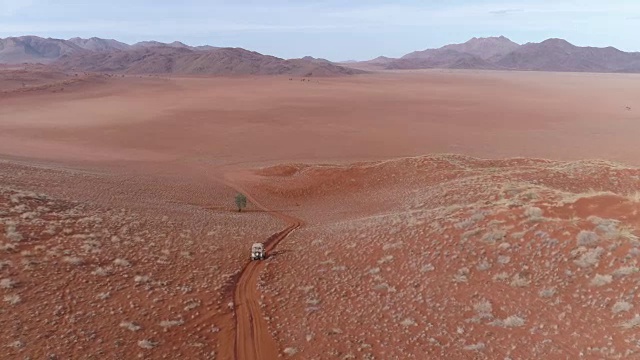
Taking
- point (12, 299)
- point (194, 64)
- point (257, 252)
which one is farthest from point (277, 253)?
point (194, 64)

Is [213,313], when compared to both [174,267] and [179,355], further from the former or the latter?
[174,267]

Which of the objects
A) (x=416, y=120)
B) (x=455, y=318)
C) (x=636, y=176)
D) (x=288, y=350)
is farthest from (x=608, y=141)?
(x=288, y=350)

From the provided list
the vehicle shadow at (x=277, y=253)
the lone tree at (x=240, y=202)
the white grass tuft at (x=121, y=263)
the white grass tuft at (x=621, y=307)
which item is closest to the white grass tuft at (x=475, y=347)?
the white grass tuft at (x=621, y=307)

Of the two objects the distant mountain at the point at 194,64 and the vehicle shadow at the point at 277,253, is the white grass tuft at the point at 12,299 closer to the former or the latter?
the vehicle shadow at the point at 277,253

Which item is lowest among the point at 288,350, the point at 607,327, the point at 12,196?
the point at 288,350

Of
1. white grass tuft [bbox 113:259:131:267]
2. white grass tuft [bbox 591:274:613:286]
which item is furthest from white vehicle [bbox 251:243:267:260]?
white grass tuft [bbox 591:274:613:286]

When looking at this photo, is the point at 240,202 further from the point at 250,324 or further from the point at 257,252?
the point at 250,324

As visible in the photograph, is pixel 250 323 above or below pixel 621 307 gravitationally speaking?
below

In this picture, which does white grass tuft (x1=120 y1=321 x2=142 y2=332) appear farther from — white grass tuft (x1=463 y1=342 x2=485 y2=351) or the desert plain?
white grass tuft (x1=463 y1=342 x2=485 y2=351)
